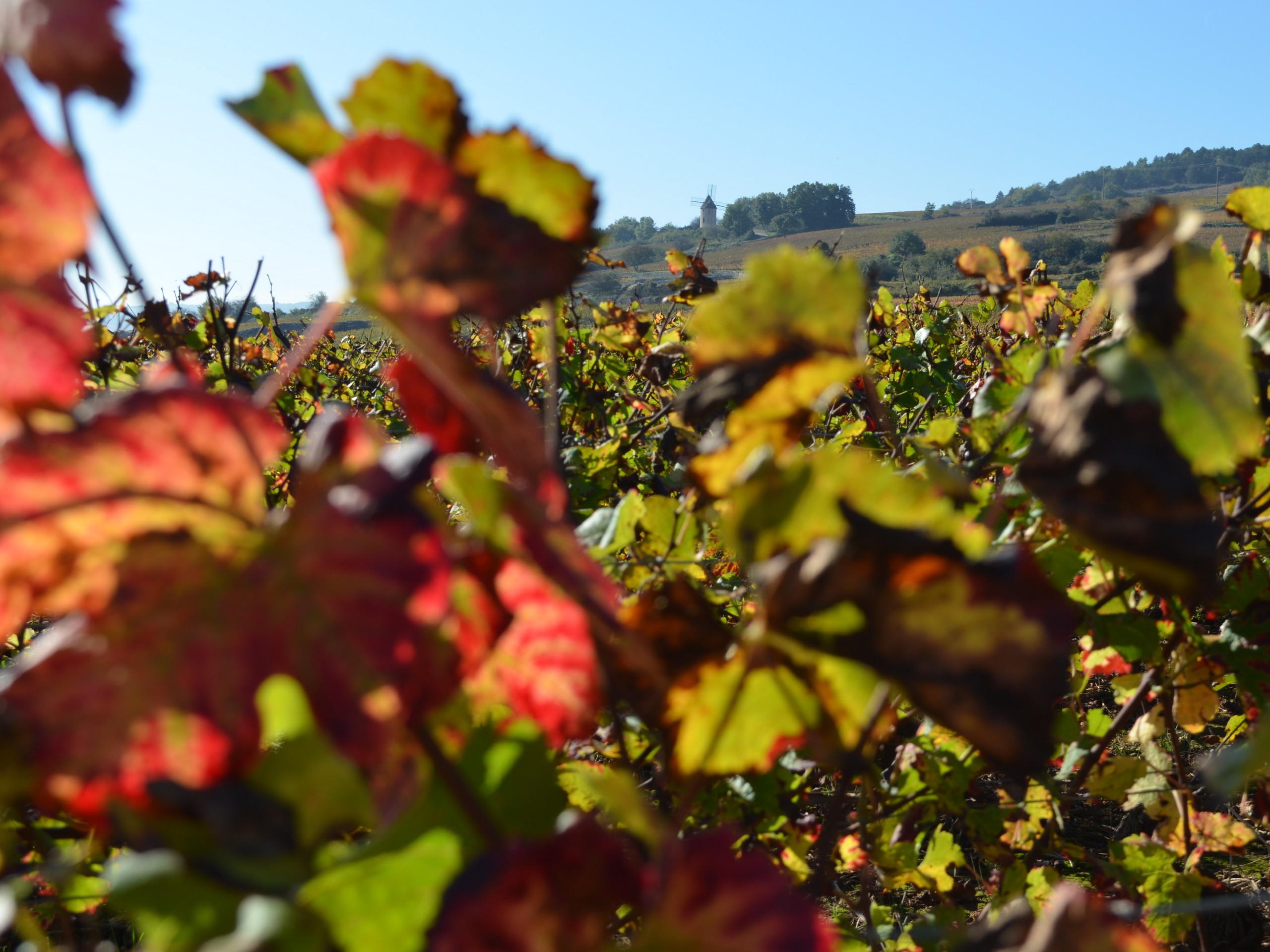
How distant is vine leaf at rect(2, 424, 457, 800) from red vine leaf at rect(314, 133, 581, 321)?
93 mm

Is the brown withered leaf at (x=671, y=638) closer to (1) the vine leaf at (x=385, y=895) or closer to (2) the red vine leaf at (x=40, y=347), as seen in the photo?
(1) the vine leaf at (x=385, y=895)

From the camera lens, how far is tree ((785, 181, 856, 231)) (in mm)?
80062

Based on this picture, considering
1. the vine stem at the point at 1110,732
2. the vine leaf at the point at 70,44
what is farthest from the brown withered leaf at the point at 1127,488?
the vine stem at the point at 1110,732

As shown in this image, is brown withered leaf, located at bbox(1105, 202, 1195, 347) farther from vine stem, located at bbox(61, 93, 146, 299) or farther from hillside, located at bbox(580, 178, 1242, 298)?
hillside, located at bbox(580, 178, 1242, 298)

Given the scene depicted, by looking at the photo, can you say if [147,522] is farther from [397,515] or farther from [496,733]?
[496,733]

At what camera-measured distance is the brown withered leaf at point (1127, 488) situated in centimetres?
48

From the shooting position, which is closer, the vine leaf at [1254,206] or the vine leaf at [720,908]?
the vine leaf at [720,908]

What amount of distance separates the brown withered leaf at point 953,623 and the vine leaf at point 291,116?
1.19 feet

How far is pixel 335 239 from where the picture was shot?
461 mm

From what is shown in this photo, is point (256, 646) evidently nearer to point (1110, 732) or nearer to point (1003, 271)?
point (1110, 732)

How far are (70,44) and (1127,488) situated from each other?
0.68 metres

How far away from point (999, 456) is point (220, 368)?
2.37m

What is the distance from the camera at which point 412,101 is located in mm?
530

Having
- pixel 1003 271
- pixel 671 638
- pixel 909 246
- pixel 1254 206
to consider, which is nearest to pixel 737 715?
pixel 671 638
